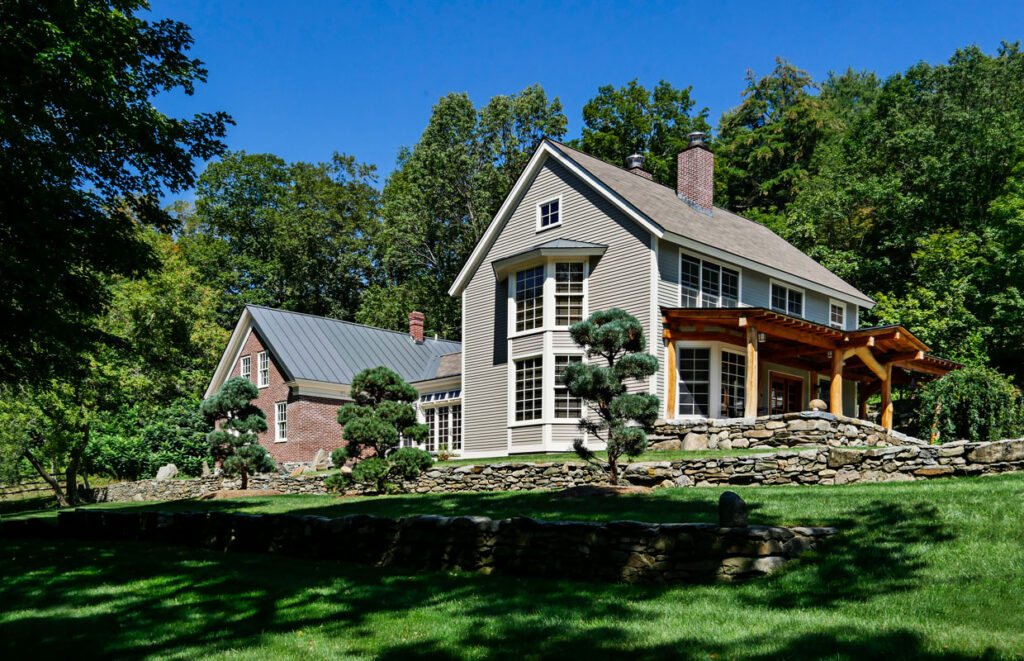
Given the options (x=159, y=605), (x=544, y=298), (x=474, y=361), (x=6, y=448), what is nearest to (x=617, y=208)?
(x=544, y=298)

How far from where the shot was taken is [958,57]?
39.6 meters

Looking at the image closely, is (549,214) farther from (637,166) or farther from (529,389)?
(637,166)

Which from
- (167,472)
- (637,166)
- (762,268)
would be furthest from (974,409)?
(167,472)

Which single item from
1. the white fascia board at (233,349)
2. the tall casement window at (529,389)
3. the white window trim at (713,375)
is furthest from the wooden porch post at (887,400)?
the white fascia board at (233,349)

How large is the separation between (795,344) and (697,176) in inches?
271

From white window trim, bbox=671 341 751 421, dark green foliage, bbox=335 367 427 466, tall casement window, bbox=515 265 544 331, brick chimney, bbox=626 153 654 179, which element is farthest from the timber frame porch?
brick chimney, bbox=626 153 654 179

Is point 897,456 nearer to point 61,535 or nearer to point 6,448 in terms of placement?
point 61,535

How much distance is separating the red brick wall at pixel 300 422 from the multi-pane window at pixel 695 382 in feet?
46.3

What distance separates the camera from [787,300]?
2414cm

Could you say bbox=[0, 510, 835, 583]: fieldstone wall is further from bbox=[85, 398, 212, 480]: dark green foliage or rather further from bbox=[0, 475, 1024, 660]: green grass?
bbox=[85, 398, 212, 480]: dark green foliage

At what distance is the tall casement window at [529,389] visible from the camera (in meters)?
21.3

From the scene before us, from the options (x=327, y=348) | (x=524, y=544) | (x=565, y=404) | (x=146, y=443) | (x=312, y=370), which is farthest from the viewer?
(x=327, y=348)

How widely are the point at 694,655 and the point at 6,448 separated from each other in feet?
83.9

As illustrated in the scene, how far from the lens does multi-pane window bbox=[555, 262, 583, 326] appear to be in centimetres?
2134
